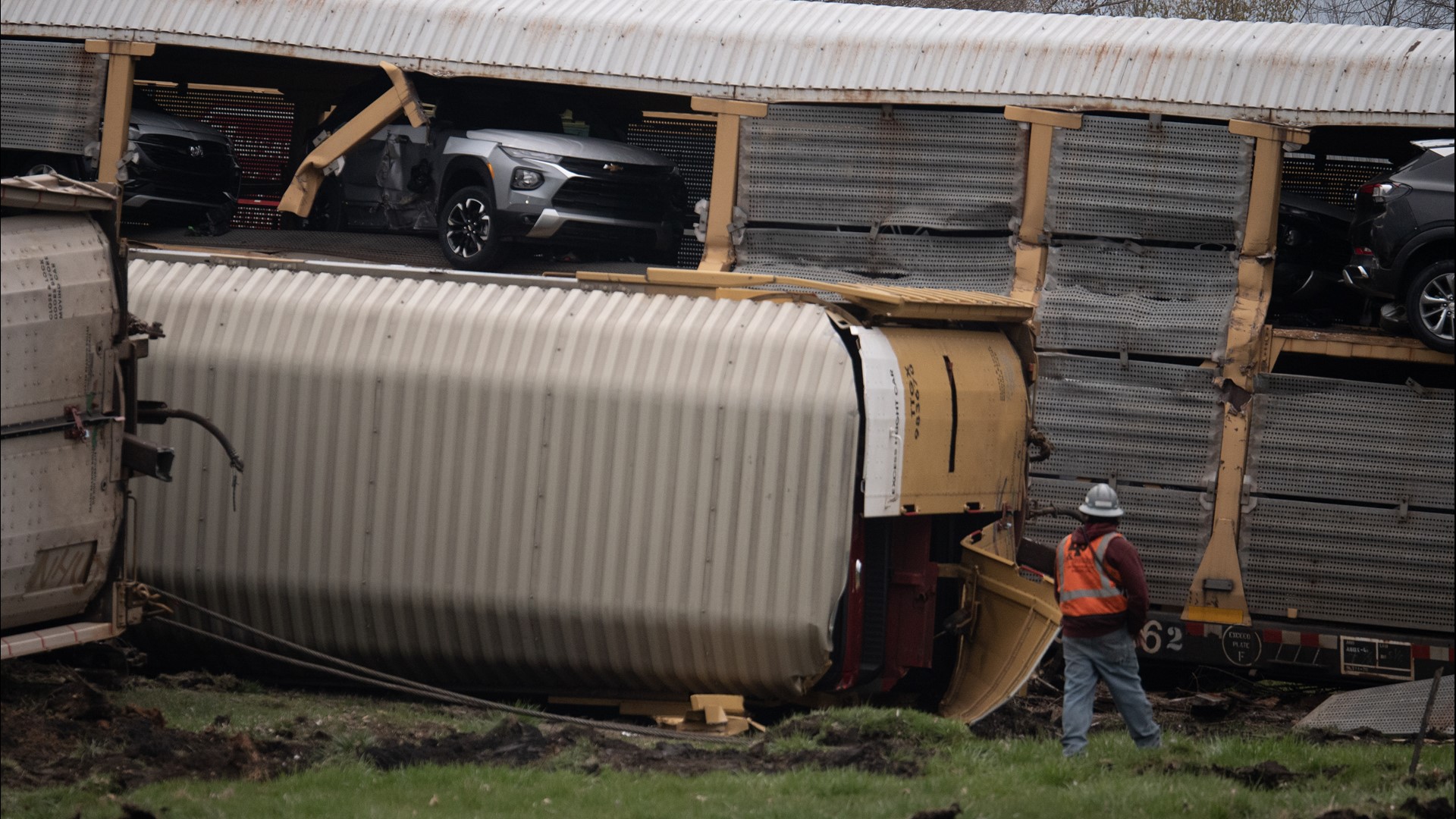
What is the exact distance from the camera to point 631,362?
30.4 feet

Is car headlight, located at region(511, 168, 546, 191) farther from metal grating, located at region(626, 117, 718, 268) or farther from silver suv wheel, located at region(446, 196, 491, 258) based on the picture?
metal grating, located at region(626, 117, 718, 268)

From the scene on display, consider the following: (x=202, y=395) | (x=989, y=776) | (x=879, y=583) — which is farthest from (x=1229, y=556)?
(x=202, y=395)

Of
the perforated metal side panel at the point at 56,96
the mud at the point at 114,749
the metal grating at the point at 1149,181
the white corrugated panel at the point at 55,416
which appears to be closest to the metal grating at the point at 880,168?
the metal grating at the point at 1149,181

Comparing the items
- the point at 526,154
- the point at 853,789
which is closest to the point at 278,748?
the point at 853,789

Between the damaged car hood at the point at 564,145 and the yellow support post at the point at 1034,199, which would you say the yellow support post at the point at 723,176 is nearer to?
the damaged car hood at the point at 564,145

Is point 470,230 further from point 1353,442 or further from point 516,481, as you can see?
point 1353,442

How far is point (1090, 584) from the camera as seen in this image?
8.35 metres

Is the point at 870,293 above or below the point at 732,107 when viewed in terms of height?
below

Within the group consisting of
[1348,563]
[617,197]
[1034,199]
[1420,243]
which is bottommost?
[1348,563]

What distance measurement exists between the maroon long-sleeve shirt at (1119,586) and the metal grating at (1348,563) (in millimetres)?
3710

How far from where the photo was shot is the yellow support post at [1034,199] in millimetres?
12117

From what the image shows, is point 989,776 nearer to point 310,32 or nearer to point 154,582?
point 154,582

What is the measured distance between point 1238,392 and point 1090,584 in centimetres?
399

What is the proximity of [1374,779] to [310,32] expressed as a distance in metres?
10.3
